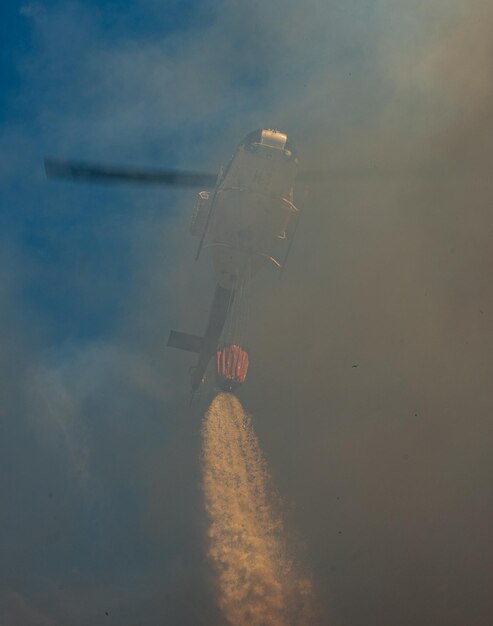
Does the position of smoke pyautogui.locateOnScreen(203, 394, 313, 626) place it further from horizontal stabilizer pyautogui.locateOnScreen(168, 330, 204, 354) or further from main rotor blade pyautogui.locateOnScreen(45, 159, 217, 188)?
main rotor blade pyautogui.locateOnScreen(45, 159, 217, 188)

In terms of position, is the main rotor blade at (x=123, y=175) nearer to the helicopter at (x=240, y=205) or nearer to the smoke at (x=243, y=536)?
the helicopter at (x=240, y=205)

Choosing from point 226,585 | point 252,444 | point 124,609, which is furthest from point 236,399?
point 124,609

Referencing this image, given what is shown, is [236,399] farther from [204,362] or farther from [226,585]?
[226,585]

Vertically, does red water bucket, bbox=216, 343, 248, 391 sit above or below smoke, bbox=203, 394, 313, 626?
above

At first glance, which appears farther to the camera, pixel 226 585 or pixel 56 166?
pixel 226 585

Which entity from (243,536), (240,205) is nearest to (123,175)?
(240,205)

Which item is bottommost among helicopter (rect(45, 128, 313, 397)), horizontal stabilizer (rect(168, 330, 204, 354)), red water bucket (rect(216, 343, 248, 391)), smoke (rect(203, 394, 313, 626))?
smoke (rect(203, 394, 313, 626))

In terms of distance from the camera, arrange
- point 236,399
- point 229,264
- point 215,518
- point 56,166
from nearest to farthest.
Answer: point 56,166
point 229,264
point 215,518
point 236,399

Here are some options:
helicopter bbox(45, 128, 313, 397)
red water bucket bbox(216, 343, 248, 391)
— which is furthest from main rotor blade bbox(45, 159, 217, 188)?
red water bucket bbox(216, 343, 248, 391)
